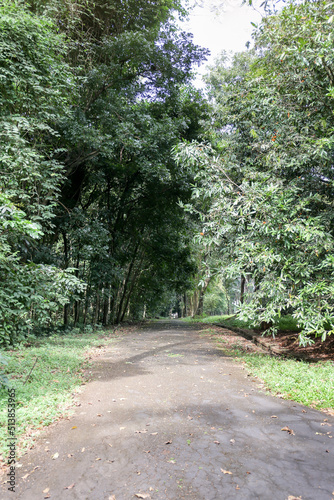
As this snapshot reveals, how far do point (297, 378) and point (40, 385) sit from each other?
4023mm

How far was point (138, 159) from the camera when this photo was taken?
1038 centimetres

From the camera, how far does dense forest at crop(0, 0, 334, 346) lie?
5.28 meters

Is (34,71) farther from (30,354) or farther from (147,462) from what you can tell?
(147,462)

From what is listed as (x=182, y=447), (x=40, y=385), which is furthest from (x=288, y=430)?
(x=40, y=385)

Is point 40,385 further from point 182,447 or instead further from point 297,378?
point 297,378

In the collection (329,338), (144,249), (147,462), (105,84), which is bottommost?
(147,462)

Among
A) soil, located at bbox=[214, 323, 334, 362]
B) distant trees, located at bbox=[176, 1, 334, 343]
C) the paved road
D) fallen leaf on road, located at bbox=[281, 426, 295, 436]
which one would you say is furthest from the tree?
soil, located at bbox=[214, 323, 334, 362]

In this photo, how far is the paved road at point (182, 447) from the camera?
2500mm

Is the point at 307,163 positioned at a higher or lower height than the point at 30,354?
higher

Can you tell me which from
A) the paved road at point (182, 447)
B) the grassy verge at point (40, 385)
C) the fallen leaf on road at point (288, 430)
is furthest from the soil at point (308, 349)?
the grassy verge at point (40, 385)

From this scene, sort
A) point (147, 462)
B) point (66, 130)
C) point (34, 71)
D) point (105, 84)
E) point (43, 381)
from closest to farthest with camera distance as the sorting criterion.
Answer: point (147, 462), point (43, 381), point (34, 71), point (66, 130), point (105, 84)

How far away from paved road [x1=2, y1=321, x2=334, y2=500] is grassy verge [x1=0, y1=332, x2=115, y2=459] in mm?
211

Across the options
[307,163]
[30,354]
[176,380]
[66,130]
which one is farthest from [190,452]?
[66,130]

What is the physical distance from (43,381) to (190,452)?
2.83 metres
